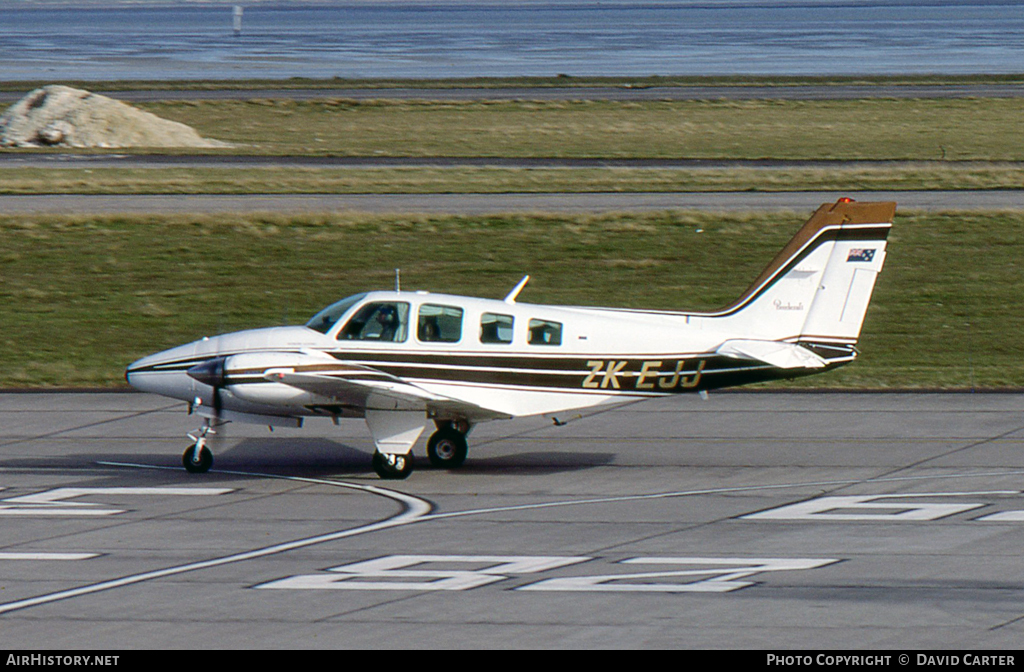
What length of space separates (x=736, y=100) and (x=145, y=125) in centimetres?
3711

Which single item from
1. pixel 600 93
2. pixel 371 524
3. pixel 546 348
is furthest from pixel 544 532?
pixel 600 93

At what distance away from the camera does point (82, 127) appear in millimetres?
65750

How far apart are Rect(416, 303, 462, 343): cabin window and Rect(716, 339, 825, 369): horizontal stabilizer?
3774 mm

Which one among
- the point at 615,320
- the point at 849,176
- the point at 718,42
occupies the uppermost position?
the point at 718,42

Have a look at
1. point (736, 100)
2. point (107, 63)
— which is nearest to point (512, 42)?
point (107, 63)

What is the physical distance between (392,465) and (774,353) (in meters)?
5.63

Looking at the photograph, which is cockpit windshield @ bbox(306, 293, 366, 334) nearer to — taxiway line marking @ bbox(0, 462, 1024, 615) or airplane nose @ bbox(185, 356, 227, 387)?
airplane nose @ bbox(185, 356, 227, 387)

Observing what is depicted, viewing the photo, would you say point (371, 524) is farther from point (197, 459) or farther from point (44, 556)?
point (197, 459)

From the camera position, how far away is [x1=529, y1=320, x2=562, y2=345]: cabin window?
2002 centimetres

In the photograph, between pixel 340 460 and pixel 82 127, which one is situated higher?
pixel 82 127

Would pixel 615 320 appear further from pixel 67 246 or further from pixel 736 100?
pixel 736 100

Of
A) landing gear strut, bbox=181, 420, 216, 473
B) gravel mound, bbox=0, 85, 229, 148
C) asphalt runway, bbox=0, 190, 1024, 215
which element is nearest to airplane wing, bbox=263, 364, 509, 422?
landing gear strut, bbox=181, 420, 216, 473

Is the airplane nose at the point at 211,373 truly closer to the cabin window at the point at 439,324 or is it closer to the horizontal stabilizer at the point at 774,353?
A: the cabin window at the point at 439,324
